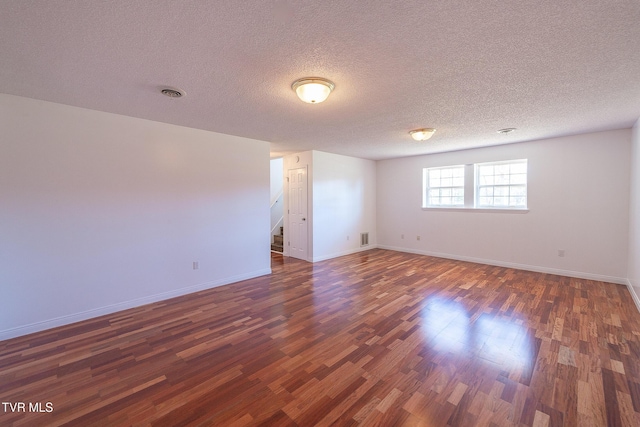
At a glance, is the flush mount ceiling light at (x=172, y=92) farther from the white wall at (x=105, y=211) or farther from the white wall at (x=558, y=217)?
the white wall at (x=558, y=217)

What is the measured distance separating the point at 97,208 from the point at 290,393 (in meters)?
3.10

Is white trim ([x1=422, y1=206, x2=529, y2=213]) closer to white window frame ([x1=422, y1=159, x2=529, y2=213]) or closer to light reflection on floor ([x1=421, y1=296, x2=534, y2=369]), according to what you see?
white window frame ([x1=422, y1=159, x2=529, y2=213])

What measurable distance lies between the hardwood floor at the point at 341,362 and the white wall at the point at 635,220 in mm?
288

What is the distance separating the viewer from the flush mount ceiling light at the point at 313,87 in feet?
7.43

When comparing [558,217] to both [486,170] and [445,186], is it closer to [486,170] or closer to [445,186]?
[486,170]

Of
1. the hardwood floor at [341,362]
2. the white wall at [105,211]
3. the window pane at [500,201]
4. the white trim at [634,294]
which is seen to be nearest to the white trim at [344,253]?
the white wall at [105,211]

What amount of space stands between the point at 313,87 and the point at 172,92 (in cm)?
141

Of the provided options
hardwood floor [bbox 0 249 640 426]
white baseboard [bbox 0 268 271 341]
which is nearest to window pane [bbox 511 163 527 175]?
hardwood floor [bbox 0 249 640 426]

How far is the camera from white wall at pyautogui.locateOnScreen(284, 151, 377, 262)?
568 centimetres

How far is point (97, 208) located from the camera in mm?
3104

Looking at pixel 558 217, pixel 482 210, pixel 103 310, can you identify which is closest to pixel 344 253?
pixel 482 210

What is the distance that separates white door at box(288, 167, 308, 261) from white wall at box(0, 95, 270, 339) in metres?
1.73

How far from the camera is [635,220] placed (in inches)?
138

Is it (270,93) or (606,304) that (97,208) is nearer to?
(270,93)
